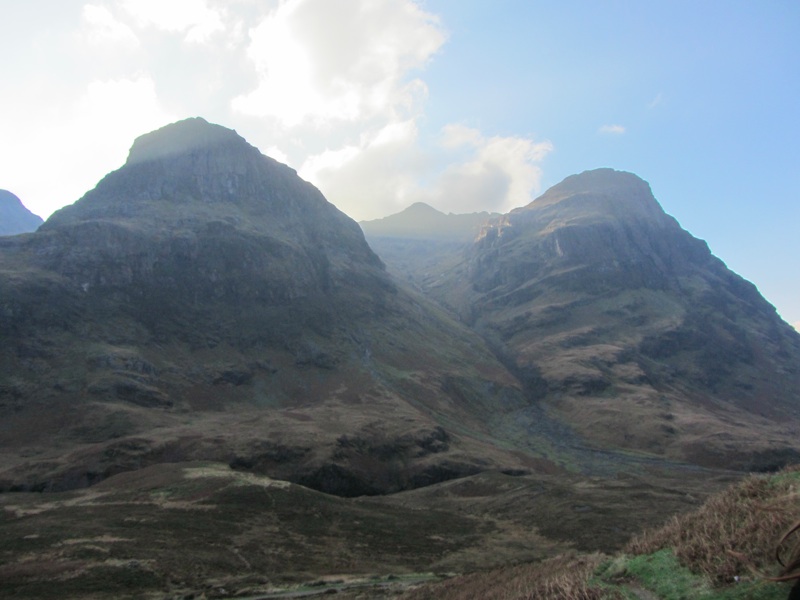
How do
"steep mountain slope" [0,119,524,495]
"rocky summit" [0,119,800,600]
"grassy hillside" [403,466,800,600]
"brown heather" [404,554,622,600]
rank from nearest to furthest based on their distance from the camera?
"grassy hillside" [403,466,800,600] < "brown heather" [404,554,622,600] < "rocky summit" [0,119,800,600] < "steep mountain slope" [0,119,524,495]

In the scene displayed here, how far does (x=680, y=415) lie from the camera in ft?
570

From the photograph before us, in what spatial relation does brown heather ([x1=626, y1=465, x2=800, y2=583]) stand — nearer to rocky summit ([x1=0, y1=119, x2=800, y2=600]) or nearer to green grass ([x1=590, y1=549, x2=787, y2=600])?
green grass ([x1=590, y1=549, x2=787, y2=600])

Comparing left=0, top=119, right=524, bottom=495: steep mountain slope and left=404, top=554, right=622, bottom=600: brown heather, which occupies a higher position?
left=0, top=119, right=524, bottom=495: steep mountain slope

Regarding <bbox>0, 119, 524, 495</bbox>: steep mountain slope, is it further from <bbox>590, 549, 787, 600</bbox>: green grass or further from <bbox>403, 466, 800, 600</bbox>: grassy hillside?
<bbox>590, 549, 787, 600</bbox>: green grass

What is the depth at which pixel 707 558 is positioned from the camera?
1420cm

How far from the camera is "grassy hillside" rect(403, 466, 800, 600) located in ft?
40.6

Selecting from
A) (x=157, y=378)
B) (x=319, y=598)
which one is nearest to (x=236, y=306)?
(x=157, y=378)

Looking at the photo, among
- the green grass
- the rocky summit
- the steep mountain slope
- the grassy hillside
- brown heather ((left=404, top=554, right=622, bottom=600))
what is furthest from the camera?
the steep mountain slope

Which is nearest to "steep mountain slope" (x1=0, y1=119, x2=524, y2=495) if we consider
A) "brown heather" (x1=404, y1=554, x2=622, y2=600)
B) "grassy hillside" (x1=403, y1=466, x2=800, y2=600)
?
"brown heather" (x1=404, y1=554, x2=622, y2=600)

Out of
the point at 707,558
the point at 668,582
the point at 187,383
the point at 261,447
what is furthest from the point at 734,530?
the point at 187,383

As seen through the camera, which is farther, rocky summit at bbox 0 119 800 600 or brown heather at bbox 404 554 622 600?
rocky summit at bbox 0 119 800 600

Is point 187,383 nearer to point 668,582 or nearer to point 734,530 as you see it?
point 668,582

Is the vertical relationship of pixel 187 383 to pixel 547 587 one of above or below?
above

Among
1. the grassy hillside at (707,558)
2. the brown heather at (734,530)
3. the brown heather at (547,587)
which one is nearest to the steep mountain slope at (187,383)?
the brown heather at (547,587)
